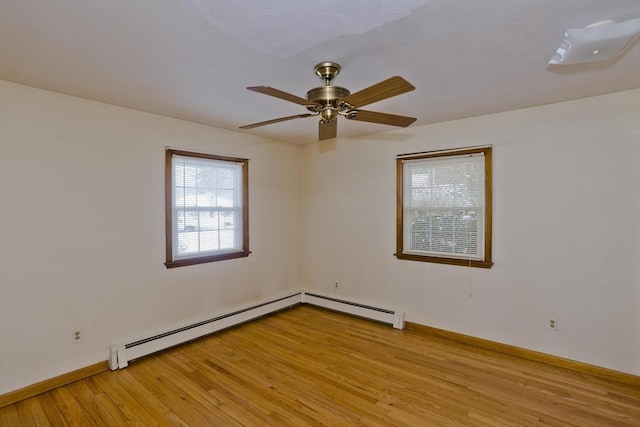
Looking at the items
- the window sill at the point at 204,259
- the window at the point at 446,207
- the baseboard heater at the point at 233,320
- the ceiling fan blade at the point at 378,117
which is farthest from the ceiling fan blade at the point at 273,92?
the baseboard heater at the point at 233,320

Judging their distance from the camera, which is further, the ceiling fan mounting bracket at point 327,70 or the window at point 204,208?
the window at point 204,208

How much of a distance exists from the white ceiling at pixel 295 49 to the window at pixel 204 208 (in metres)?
0.86

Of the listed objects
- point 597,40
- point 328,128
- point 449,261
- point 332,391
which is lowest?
point 332,391

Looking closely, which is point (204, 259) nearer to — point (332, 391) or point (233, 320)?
point (233, 320)

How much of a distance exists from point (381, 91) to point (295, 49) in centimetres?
60

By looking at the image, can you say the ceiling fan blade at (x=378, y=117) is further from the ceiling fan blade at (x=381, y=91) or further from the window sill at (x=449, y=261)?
the window sill at (x=449, y=261)

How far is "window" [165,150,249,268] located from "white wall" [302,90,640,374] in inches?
70.8

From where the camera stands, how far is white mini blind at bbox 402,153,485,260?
141 inches

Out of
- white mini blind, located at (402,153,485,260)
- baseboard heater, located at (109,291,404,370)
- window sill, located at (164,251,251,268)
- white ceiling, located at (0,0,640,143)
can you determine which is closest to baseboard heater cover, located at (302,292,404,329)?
baseboard heater, located at (109,291,404,370)

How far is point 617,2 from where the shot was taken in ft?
5.09

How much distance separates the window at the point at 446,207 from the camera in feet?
11.6

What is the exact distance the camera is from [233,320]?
13.3 feet

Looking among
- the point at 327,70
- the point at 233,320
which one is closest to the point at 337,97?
the point at 327,70

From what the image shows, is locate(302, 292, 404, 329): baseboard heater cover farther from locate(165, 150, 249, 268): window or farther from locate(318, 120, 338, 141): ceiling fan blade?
locate(318, 120, 338, 141): ceiling fan blade
